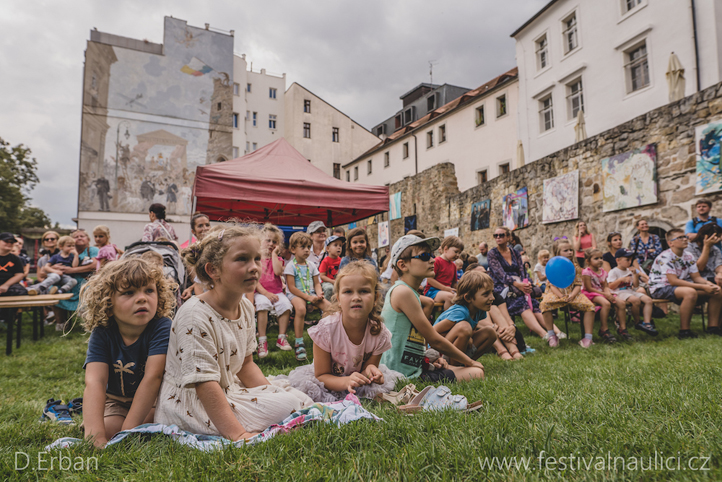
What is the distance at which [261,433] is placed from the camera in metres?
2.03

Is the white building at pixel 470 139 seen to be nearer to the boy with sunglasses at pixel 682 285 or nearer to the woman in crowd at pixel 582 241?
the woman in crowd at pixel 582 241

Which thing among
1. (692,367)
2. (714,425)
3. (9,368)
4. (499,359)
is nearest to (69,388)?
(9,368)

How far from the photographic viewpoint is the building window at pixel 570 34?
17062 millimetres

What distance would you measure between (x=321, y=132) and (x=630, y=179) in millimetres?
31420

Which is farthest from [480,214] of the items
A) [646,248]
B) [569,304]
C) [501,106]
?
[569,304]

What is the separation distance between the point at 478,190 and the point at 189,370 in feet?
51.7

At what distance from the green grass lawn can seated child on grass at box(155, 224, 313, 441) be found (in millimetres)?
182

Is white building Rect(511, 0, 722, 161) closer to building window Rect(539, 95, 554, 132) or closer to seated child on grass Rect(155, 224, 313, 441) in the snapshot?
building window Rect(539, 95, 554, 132)

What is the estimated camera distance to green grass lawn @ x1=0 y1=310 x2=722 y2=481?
1.61 m

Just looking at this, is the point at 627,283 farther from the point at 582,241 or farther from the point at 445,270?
the point at 445,270

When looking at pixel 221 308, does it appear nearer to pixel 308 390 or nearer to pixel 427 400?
pixel 308 390

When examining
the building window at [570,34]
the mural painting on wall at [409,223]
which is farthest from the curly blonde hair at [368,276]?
the mural painting on wall at [409,223]

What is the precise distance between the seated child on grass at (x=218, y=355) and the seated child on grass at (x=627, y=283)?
20.1 ft

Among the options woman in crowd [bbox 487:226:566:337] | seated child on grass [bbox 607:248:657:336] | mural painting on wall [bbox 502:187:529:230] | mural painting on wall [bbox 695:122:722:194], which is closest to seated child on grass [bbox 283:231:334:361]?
woman in crowd [bbox 487:226:566:337]
